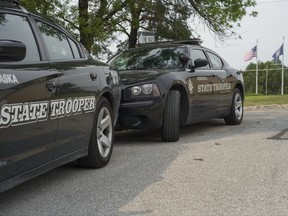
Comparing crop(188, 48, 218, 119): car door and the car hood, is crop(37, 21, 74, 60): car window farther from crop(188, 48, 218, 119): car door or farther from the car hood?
crop(188, 48, 218, 119): car door

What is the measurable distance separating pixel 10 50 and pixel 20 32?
650mm

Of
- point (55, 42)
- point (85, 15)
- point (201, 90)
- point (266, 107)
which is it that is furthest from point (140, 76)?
point (266, 107)

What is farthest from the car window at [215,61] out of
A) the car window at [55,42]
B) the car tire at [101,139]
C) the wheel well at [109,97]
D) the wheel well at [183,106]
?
the car window at [55,42]

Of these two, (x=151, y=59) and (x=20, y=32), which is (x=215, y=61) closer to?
Answer: (x=151, y=59)

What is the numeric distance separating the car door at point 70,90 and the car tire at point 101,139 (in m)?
0.23

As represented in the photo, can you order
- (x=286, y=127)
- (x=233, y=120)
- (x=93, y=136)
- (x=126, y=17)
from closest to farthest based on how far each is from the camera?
(x=93, y=136) < (x=286, y=127) < (x=233, y=120) < (x=126, y=17)

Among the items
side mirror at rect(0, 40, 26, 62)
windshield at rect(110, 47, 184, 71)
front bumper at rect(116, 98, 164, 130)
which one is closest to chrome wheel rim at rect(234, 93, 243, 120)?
windshield at rect(110, 47, 184, 71)

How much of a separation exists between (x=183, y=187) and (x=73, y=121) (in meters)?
1.21

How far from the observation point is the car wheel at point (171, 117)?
6680 mm

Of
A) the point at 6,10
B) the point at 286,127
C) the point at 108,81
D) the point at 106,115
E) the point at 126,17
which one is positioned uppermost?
the point at 126,17

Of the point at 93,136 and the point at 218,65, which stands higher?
the point at 218,65

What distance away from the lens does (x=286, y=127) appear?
336 inches

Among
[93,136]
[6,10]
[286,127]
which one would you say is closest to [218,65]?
[286,127]

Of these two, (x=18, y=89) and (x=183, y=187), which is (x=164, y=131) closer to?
(x=183, y=187)
